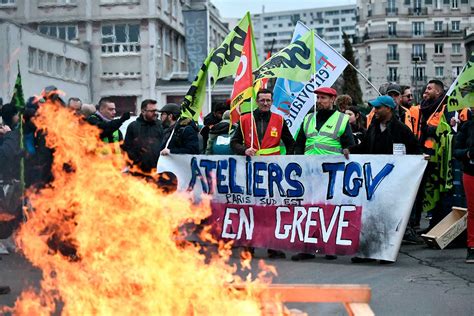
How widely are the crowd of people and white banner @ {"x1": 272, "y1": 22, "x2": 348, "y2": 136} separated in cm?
68

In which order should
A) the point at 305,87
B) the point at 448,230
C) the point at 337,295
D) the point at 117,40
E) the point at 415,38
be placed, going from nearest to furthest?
1. the point at 337,295
2. the point at 448,230
3. the point at 305,87
4. the point at 117,40
5. the point at 415,38

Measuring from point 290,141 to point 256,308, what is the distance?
4.77 meters

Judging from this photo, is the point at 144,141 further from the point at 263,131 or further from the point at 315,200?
the point at 315,200

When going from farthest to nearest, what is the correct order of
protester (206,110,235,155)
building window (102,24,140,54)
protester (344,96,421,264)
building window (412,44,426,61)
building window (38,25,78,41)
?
building window (412,44,426,61), building window (102,24,140,54), building window (38,25,78,41), protester (206,110,235,155), protester (344,96,421,264)

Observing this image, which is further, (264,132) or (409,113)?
(409,113)

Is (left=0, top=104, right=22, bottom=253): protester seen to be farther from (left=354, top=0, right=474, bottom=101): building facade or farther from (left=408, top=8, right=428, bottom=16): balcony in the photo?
(left=408, top=8, right=428, bottom=16): balcony

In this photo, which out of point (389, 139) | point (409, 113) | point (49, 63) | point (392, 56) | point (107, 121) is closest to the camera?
point (389, 139)

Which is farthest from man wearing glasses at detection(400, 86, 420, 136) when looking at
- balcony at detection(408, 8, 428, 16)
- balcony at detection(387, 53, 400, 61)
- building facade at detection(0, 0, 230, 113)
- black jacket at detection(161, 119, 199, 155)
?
balcony at detection(408, 8, 428, 16)

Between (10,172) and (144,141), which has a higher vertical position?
(144,141)

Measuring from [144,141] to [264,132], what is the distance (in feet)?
6.03

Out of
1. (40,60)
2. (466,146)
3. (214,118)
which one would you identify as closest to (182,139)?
(214,118)

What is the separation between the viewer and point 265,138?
351 inches

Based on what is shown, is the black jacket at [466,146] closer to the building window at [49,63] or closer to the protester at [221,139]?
the protester at [221,139]

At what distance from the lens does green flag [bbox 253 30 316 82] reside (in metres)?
9.46
